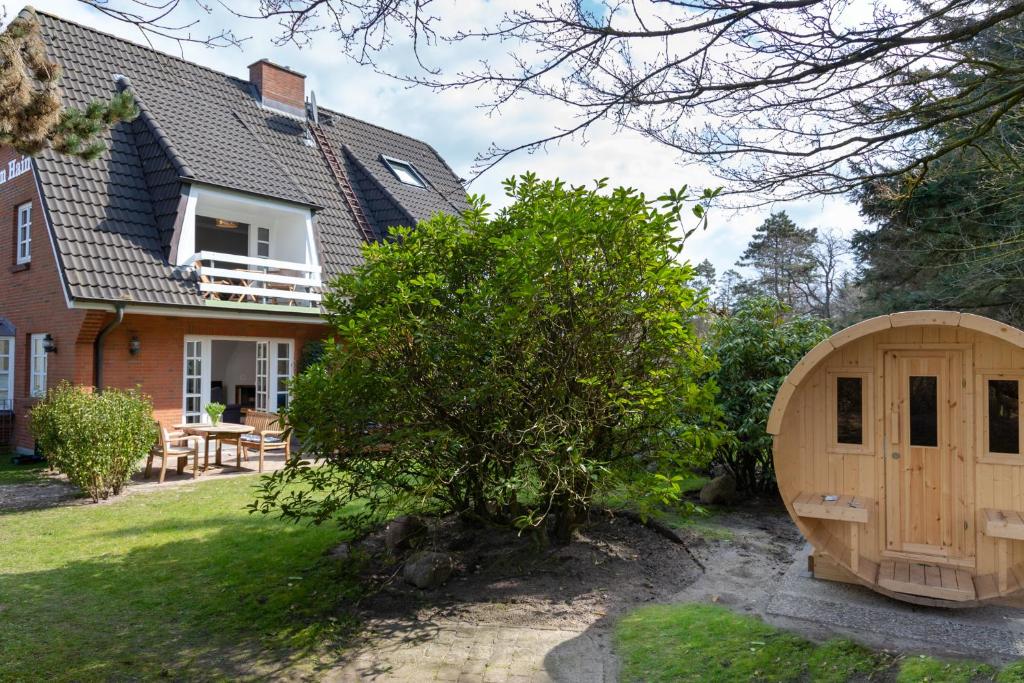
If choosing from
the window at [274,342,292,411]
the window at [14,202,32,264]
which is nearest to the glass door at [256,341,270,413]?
the window at [274,342,292,411]

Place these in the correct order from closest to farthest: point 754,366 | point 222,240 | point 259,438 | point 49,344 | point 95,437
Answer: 1. point 95,437
2. point 754,366
3. point 259,438
4. point 49,344
5. point 222,240

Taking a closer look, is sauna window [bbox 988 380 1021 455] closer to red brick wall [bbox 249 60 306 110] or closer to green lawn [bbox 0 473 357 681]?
green lawn [bbox 0 473 357 681]

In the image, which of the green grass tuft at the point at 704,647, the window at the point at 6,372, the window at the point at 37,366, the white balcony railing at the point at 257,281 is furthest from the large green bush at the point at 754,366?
the window at the point at 6,372

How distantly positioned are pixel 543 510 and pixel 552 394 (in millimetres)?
1527

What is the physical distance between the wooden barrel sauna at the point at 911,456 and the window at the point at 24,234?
47.3 ft

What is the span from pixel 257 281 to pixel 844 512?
12.5 metres

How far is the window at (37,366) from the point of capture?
522 inches

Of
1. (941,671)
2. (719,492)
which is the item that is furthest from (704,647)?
(719,492)

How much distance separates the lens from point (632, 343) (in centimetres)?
586

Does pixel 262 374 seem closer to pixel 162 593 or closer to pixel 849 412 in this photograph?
pixel 162 593

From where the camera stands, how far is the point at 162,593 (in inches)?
233

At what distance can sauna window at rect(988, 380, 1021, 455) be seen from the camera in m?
5.62

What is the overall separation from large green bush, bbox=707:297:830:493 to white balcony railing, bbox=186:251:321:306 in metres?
8.60

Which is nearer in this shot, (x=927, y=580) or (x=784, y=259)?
(x=927, y=580)
